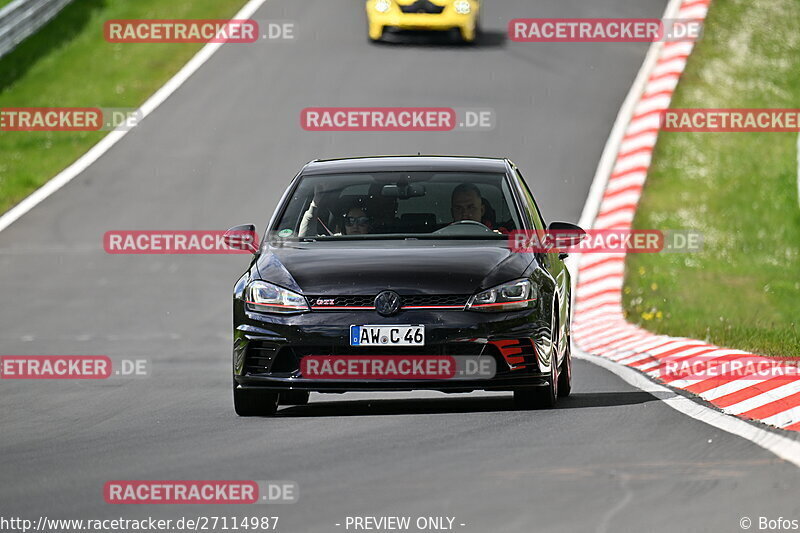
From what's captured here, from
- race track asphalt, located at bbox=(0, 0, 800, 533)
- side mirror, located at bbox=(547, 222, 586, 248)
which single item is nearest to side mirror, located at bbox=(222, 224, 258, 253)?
race track asphalt, located at bbox=(0, 0, 800, 533)

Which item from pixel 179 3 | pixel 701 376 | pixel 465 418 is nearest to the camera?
pixel 465 418

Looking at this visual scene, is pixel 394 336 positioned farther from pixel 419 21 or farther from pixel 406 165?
pixel 419 21

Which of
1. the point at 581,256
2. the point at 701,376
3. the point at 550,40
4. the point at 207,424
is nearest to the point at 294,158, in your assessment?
the point at 581,256

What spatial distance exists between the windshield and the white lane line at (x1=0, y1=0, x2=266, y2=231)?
40.7ft

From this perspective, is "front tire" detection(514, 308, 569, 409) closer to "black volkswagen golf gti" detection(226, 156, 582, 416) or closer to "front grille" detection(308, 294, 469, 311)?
"black volkswagen golf gti" detection(226, 156, 582, 416)

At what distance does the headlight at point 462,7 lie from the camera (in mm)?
28641

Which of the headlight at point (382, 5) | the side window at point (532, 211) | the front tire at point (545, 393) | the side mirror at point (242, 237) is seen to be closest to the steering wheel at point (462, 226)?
the side window at point (532, 211)

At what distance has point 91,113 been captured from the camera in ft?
88.7

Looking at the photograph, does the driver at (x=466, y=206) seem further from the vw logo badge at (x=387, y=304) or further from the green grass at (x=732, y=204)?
the green grass at (x=732, y=204)

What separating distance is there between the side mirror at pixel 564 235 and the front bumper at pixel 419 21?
1821cm

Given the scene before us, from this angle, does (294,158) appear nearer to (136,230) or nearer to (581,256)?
(136,230)

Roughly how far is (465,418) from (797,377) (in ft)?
8.72

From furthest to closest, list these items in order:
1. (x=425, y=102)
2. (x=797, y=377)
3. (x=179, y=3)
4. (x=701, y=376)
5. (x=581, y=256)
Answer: (x=179, y=3)
(x=425, y=102)
(x=581, y=256)
(x=701, y=376)
(x=797, y=377)

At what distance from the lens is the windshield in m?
10.5
